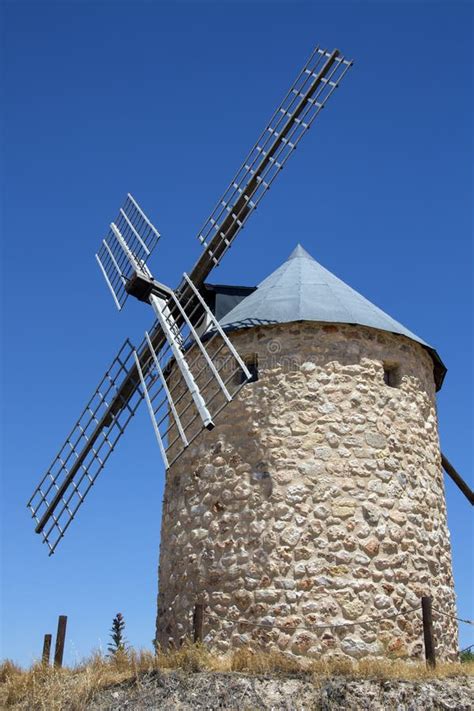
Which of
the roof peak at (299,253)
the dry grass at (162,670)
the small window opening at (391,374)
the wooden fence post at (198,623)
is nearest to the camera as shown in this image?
the dry grass at (162,670)

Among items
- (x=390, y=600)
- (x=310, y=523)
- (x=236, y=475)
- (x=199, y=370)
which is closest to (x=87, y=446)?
(x=199, y=370)

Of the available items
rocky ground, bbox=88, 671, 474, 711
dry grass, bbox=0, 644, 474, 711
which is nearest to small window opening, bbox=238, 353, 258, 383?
dry grass, bbox=0, 644, 474, 711

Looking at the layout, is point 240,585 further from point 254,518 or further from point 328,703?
point 328,703

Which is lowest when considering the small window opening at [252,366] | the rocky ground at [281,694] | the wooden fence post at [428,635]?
the rocky ground at [281,694]

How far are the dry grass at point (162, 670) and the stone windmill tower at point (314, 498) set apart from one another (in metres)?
0.57

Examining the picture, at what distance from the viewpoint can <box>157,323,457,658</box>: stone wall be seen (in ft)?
33.8

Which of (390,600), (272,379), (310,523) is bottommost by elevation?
Answer: (390,600)

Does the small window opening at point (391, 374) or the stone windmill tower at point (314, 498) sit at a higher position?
the small window opening at point (391, 374)

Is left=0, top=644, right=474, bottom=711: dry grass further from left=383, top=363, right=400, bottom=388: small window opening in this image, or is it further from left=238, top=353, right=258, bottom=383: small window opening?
left=383, top=363, right=400, bottom=388: small window opening

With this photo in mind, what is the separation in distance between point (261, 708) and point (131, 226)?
8.96 m

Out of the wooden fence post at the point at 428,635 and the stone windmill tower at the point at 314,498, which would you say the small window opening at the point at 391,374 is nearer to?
the stone windmill tower at the point at 314,498

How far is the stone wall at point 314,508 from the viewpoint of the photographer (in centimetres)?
1031

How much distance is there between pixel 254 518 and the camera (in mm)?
10812

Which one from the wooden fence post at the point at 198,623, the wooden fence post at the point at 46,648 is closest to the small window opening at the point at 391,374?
the wooden fence post at the point at 198,623
